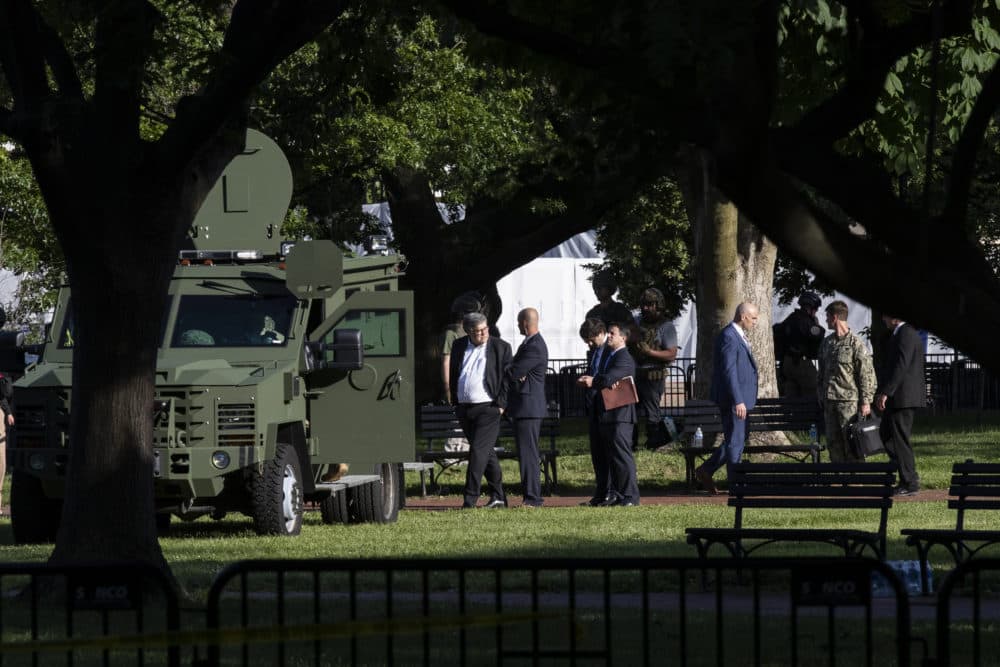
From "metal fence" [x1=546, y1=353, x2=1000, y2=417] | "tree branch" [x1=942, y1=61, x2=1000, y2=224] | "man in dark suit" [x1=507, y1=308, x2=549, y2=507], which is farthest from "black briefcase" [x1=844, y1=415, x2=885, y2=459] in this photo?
"metal fence" [x1=546, y1=353, x2=1000, y2=417]

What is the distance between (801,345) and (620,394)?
6.82 m

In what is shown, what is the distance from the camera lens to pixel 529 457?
765 inches

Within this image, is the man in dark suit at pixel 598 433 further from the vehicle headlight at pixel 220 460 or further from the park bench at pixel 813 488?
the park bench at pixel 813 488

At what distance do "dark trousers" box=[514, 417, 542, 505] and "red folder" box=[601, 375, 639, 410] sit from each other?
0.80 metres

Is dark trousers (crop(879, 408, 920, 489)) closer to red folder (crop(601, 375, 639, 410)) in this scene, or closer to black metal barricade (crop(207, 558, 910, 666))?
red folder (crop(601, 375, 639, 410))

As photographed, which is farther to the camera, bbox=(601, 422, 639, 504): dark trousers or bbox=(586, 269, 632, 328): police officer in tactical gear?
bbox=(586, 269, 632, 328): police officer in tactical gear

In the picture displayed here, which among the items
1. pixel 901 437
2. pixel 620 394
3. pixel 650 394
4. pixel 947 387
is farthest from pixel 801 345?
pixel 947 387

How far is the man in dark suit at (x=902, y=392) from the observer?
19.2m

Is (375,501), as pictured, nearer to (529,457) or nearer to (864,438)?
(529,457)

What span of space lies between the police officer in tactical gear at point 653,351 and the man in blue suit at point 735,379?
3.95 m

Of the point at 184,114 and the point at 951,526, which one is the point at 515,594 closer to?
the point at 184,114

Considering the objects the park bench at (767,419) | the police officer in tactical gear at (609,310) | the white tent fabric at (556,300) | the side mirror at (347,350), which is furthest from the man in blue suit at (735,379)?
the white tent fabric at (556,300)

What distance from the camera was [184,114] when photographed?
Answer: 11617 mm

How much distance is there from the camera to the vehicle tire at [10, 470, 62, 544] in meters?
16.1
